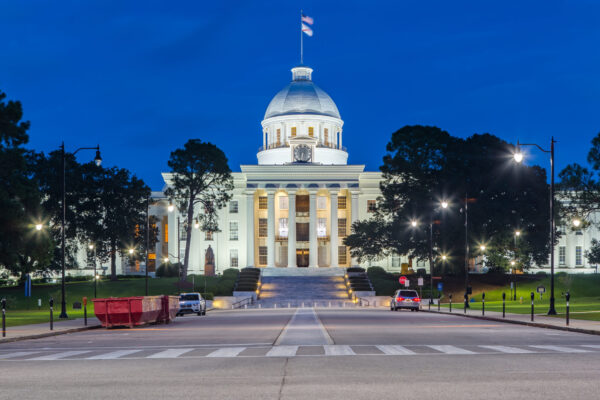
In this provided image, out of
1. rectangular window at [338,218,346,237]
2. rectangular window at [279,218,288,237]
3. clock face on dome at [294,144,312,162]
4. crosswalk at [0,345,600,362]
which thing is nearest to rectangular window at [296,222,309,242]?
rectangular window at [279,218,288,237]

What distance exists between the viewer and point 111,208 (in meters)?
85.2

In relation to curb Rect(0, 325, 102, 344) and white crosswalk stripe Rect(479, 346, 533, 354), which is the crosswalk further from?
curb Rect(0, 325, 102, 344)

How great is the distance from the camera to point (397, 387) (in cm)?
1136

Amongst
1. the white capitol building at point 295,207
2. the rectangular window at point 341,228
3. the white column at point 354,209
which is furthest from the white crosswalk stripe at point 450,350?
the rectangular window at point 341,228

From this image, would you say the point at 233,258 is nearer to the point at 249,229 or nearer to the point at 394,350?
the point at 249,229

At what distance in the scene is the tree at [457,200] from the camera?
79688 millimetres

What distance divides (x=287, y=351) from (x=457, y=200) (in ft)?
216

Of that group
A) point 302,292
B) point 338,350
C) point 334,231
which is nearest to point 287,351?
point 338,350

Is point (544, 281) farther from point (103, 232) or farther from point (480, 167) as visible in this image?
point (103, 232)

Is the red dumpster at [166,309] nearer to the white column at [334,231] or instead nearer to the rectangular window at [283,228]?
the white column at [334,231]

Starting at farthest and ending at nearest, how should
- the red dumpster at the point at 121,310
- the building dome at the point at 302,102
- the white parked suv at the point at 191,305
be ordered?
the building dome at the point at 302,102, the white parked suv at the point at 191,305, the red dumpster at the point at 121,310

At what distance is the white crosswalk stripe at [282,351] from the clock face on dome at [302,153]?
92.9 m

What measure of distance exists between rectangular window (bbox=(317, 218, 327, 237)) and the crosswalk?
88.7 meters

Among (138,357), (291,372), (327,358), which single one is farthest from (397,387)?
(138,357)
